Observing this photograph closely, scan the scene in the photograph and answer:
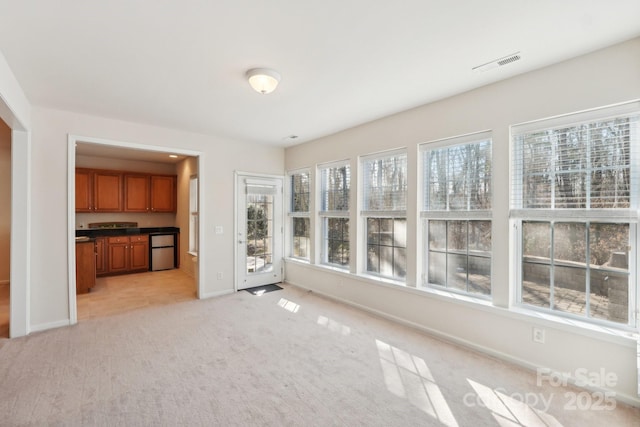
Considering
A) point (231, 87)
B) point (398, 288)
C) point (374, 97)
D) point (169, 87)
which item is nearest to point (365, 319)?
point (398, 288)

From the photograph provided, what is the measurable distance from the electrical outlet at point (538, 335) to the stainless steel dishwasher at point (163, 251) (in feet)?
22.7

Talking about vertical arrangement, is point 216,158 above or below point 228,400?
above

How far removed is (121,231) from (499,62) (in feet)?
23.4

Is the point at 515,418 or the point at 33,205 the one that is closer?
the point at 515,418

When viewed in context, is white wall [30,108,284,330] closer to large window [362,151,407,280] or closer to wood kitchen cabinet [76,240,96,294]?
wood kitchen cabinet [76,240,96,294]

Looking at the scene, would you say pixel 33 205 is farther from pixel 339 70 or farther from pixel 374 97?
pixel 374 97

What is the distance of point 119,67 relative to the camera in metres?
2.51

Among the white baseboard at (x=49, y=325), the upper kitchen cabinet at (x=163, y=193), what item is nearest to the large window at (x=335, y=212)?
the white baseboard at (x=49, y=325)

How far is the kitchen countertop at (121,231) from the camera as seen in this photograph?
19.8 ft

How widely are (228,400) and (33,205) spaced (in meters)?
3.26

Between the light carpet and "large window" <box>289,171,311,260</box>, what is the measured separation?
1970mm

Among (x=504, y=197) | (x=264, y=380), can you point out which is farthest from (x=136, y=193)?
(x=504, y=197)

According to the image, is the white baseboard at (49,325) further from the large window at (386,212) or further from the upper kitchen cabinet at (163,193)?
the large window at (386,212)

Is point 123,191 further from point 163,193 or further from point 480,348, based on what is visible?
point 480,348
